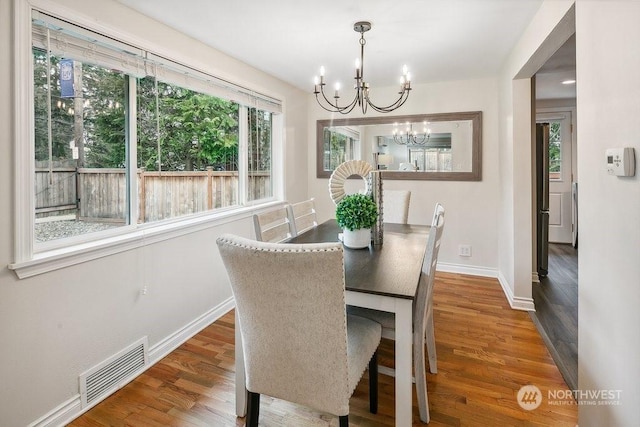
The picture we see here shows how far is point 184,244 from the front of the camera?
2.62m

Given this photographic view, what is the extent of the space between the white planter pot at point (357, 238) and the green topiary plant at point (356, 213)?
0.03m

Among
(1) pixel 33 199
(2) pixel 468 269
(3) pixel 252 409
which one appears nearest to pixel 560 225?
(2) pixel 468 269

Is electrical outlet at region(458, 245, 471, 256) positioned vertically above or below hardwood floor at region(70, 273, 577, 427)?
above

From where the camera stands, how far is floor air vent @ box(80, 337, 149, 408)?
73.4 inches

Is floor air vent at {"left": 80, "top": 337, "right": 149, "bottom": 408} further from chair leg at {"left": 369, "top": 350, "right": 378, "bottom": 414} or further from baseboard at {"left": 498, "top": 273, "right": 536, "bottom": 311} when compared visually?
baseboard at {"left": 498, "top": 273, "right": 536, "bottom": 311}

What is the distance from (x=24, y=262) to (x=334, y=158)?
3507 mm

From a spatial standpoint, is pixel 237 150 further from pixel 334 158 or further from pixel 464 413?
Answer: pixel 464 413

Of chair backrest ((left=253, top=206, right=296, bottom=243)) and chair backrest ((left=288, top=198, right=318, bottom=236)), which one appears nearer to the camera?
chair backrest ((left=253, top=206, right=296, bottom=243))

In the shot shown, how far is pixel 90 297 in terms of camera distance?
6.23ft

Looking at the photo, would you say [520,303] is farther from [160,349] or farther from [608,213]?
[160,349]

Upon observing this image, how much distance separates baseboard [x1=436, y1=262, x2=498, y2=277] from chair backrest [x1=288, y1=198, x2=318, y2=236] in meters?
2.01

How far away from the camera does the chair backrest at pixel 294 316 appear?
3.54 feet

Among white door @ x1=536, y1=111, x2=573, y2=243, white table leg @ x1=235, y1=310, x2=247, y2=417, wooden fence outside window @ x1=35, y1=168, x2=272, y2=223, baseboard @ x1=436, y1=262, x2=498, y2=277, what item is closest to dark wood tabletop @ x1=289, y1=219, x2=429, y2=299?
white table leg @ x1=235, y1=310, x2=247, y2=417

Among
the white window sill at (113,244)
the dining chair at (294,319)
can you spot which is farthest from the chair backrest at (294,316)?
the white window sill at (113,244)
